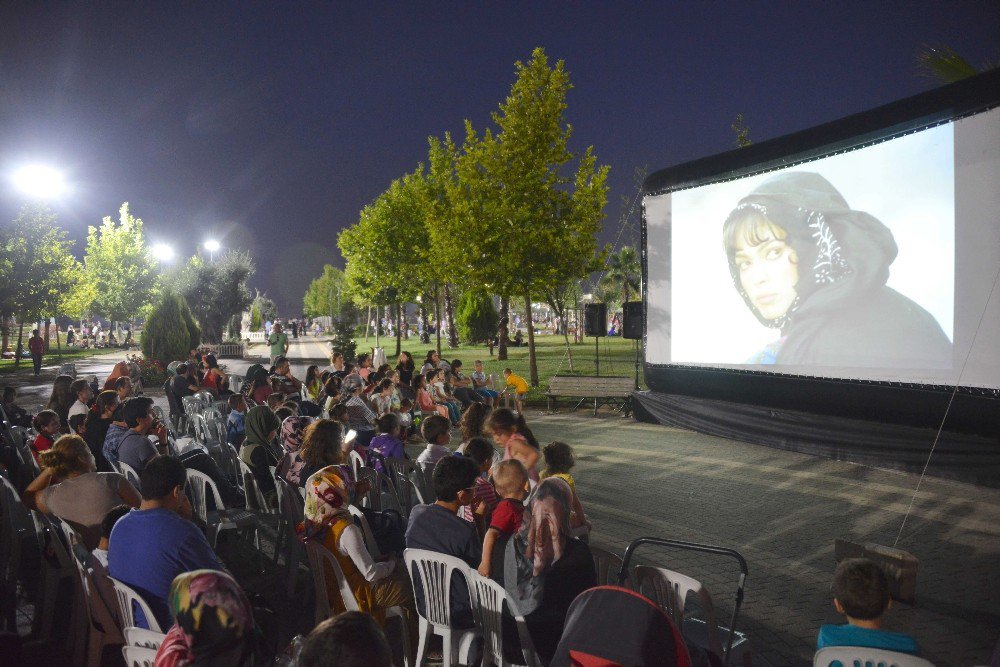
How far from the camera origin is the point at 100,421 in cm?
687

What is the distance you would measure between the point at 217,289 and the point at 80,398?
105 feet

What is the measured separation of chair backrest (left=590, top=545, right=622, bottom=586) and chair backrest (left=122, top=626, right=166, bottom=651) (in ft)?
6.45

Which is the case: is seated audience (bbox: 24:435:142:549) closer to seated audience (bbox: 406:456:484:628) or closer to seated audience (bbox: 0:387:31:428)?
seated audience (bbox: 406:456:484:628)

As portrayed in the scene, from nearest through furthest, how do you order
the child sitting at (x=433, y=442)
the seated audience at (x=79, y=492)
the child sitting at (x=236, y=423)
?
the seated audience at (x=79, y=492), the child sitting at (x=433, y=442), the child sitting at (x=236, y=423)

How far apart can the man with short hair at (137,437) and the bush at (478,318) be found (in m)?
31.1

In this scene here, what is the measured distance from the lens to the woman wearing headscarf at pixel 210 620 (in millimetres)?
1871

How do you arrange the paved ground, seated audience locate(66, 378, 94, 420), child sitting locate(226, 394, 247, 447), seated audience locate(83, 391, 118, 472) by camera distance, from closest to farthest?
the paved ground
seated audience locate(83, 391, 118, 472)
child sitting locate(226, 394, 247, 447)
seated audience locate(66, 378, 94, 420)

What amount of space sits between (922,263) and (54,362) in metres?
34.9

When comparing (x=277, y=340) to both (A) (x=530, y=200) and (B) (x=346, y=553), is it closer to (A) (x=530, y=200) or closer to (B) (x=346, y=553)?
(A) (x=530, y=200)

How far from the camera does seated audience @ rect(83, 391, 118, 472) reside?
6.77 metres

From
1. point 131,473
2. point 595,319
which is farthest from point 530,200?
point 131,473

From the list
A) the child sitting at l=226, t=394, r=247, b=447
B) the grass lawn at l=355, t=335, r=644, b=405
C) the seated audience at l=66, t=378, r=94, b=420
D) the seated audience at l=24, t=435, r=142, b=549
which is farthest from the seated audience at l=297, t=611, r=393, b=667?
the grass lawn at l=355, t=335, r=644, b=405

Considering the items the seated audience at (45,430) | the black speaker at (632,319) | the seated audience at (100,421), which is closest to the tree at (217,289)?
the black speaker at (632,319)

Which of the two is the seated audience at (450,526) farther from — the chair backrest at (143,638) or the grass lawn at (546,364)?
the grass lawn at (546,364)
